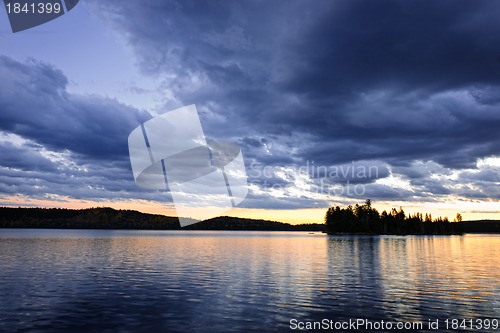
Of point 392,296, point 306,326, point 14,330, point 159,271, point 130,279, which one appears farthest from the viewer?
point 159,271

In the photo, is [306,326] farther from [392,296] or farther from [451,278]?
[451,278]

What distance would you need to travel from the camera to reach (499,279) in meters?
52.1

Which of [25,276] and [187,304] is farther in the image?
[25,276]

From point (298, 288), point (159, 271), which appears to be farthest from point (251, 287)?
point (159, 271)

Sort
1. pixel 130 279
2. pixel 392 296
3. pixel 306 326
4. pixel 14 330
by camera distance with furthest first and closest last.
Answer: pixel 130 279 → pixel 392 296 → pixel 306 326 → pixel 14 330

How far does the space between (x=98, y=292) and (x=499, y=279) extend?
5090 centimetres

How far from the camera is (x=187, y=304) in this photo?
3406 centimetres

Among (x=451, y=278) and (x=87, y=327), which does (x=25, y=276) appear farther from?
(x=451, y=278)

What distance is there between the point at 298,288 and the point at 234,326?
17.7m

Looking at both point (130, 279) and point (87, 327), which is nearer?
point (87, 327)

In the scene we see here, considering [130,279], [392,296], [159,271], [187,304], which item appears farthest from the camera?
[159,271]

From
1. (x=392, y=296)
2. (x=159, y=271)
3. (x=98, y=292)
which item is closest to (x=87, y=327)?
(x=98, y=292)

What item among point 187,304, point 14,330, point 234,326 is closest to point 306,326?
point 234,326

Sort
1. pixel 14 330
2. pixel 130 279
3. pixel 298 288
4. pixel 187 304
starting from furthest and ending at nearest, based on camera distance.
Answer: pixel 130 279, pixel 298 288, pixel 187 304, pixel 14 330
